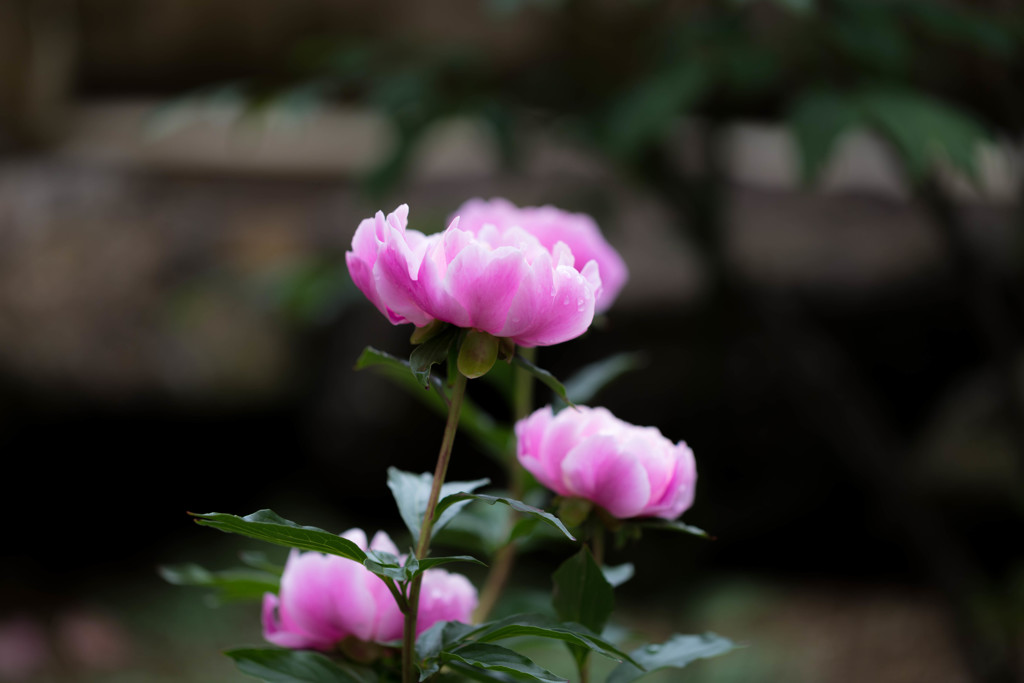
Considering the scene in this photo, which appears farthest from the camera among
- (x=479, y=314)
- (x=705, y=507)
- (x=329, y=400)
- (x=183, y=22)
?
(x=183, y=22)

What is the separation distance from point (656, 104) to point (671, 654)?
43cm

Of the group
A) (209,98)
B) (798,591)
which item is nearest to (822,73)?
(209,98)

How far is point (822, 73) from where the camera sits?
0.67 metres

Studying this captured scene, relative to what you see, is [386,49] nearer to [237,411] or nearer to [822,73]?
[822,73]

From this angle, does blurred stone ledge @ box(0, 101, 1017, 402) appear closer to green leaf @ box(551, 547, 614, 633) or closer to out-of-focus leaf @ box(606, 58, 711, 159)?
out-of-focus leaf @ box(606, 58, 711, 159)

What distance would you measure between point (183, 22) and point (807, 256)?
5.68 ft

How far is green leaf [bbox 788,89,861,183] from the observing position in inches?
22.2

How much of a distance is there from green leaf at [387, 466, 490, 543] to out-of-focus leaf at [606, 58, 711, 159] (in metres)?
0.39

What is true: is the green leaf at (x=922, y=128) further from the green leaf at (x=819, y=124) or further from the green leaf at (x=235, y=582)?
the green leaf at (x=235, y=582)

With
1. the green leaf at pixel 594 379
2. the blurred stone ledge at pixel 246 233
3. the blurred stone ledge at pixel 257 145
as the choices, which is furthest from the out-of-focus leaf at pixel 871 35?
the blurred stone ledge at pixel 257 145

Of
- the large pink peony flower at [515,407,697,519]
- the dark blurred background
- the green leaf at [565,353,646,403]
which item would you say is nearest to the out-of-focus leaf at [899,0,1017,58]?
the dark blurred background

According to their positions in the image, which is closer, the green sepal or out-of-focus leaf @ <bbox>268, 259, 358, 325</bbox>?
the green sepal

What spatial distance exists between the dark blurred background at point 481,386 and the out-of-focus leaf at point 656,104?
3.2 inches

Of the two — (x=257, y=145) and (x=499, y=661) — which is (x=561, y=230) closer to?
(x=499, y=661)
